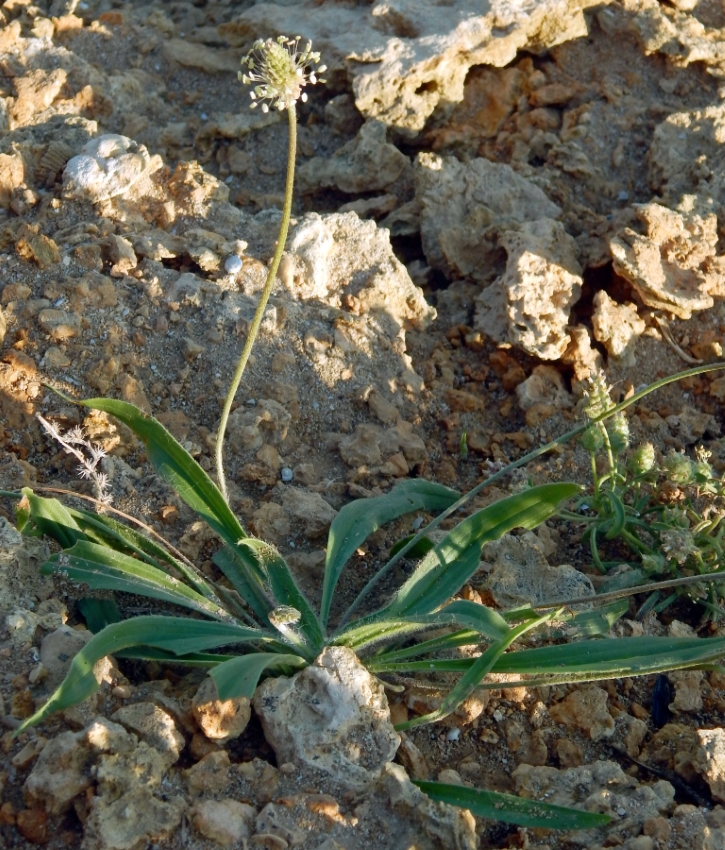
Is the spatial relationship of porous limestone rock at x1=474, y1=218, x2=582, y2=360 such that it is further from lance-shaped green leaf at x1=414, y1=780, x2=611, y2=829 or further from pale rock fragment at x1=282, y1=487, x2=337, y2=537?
lance-shaped green leaf at x1=414, y1=780, x2=611, y2=829

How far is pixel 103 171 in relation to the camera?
3.79 meters

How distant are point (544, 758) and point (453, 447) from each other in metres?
1.43

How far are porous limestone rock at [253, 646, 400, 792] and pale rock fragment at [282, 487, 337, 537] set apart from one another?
674 mm

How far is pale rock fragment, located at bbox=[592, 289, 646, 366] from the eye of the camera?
3.97 metres

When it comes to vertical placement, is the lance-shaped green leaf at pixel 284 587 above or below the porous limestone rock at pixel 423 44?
below

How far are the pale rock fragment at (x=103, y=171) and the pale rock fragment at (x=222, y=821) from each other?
249cm

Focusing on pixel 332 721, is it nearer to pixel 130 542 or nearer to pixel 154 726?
pixel 154 726

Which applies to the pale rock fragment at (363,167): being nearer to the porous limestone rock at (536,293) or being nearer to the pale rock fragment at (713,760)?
the porous limestone rock at (536,293)

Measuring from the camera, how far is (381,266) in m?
4.02

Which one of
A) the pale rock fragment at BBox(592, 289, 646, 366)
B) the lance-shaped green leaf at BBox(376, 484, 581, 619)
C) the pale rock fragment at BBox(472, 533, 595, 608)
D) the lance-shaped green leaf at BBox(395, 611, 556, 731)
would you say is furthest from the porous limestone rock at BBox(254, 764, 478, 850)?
the pale rock fragment at BBox(592, 289, 646, 366)

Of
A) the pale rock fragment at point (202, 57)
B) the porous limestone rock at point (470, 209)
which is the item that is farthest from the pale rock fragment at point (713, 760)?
the pale rock fragment at point (202, 57)

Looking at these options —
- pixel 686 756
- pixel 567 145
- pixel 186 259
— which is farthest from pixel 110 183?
pixel 686 756

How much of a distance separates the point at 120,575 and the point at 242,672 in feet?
1.85

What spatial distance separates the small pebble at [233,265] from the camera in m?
3.75
